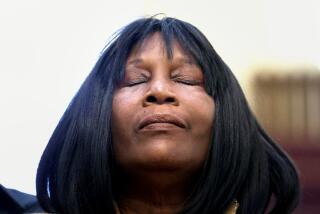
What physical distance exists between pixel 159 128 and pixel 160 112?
32 millimetres

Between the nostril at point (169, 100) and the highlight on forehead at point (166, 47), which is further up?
the highlight on forehead at point (166, 47)

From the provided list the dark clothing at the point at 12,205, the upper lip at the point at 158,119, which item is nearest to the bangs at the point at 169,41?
the upper lip at the point at 158,119

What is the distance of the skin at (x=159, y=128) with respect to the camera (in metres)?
1.81

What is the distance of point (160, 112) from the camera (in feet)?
5.95

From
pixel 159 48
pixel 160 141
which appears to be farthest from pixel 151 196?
pixel 159 48

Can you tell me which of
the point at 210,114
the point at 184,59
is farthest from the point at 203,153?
the point at 184,59

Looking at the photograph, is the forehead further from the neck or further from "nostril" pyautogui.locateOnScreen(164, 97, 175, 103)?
the neck

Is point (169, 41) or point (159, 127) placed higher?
point (169, 41)

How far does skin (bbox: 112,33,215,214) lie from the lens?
1.81m

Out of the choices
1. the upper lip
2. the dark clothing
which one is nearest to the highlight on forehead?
the upper lip

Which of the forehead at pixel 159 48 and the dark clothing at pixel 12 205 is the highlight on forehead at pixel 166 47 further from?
the dark clothing at pixel 12 205

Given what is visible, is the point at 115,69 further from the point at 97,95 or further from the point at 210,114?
the point at 210,114

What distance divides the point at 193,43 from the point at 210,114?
160 mm

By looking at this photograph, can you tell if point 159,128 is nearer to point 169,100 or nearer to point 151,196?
point 169,100
